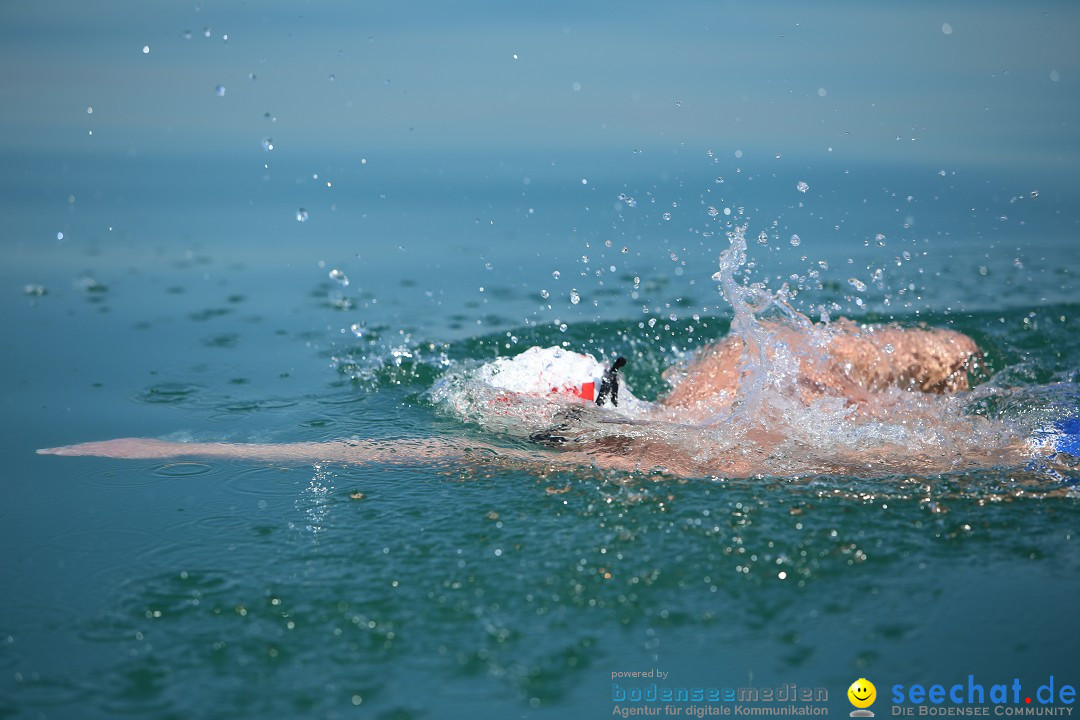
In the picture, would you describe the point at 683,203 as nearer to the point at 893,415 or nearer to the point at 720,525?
the point at 893,415

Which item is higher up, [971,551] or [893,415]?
[893,415]

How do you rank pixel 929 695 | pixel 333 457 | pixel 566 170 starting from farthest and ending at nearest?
pixel 566 170
pixel 333 457
pixel 929 695

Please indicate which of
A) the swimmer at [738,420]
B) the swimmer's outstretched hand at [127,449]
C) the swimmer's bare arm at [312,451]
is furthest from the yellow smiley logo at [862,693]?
the swimmer's outstretched hand at [127,449]

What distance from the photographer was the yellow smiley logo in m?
3.34

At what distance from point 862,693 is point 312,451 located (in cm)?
322

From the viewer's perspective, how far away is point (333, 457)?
17.8 ft

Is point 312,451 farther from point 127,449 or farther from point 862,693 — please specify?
point 862,693

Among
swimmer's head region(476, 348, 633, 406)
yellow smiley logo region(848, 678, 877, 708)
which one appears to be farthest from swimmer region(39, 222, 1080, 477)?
yellow smiley logo region(848, 678, 877, 708)

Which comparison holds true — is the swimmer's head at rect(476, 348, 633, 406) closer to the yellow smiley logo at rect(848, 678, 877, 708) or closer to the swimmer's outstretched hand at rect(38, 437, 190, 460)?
the swimmer's outstretched hand at rect(38, 437, 190, 460)

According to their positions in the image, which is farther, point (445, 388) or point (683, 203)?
point (683, 203)

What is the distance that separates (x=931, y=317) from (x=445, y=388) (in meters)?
4.02

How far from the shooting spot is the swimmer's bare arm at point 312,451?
210 inches

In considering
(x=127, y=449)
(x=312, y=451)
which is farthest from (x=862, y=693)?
(x=127, y=449)

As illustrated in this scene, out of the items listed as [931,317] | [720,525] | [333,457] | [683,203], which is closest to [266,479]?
[333,457]
